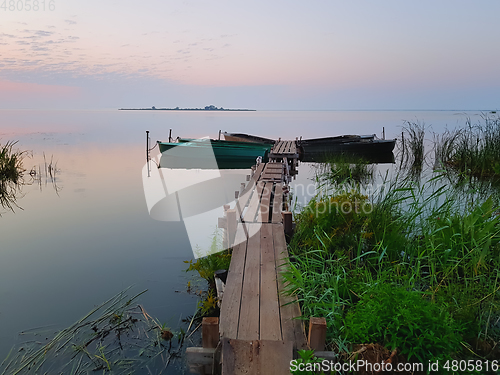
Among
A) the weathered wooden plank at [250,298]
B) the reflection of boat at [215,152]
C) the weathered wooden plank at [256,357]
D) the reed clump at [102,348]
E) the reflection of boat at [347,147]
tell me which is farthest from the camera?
the reflection of boat at [347,147]

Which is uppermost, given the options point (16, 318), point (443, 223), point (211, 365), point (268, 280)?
point (443, 223)

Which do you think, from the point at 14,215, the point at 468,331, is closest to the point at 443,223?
the point at 468,331

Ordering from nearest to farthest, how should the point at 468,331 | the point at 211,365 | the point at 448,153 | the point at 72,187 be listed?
the point at 211,365
the point at 468,331
the point at 72,187
the point at 448,153

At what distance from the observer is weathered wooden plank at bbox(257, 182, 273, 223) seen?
5801 millimetres

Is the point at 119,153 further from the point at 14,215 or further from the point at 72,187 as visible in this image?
the point at 14,215

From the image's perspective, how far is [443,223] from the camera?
484 centimetres

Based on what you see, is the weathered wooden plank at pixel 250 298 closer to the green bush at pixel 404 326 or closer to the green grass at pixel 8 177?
the green bush at pixel 404 326

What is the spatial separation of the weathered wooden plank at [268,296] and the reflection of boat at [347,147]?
45.3 feet

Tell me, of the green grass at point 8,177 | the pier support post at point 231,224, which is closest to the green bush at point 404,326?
the pier support post at point 231,224

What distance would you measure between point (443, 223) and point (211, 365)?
366cm

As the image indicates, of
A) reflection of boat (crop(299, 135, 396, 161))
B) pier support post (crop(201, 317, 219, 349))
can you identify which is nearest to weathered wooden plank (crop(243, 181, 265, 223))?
pier support post (crop(201, 317, 219, 349))

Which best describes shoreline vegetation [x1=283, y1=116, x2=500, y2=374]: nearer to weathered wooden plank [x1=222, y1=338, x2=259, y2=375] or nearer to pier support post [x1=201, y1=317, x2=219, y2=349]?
weathered wooden plank [x1=222, y1=338, x2=259, y2=375]

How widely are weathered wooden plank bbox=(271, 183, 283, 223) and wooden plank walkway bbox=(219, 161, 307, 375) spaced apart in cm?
12

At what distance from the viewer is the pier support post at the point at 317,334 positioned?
2578 millimetres
